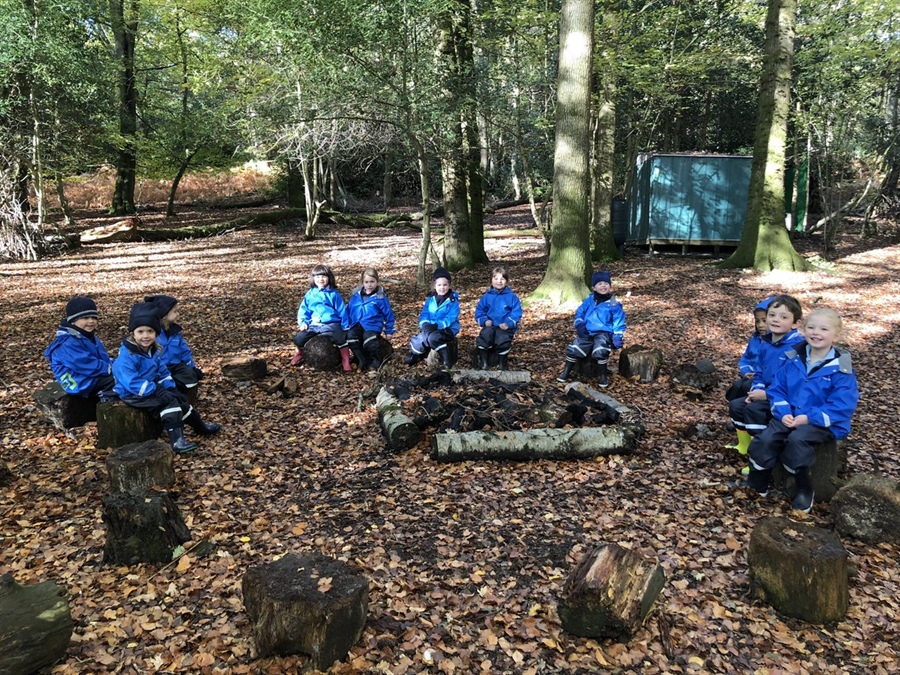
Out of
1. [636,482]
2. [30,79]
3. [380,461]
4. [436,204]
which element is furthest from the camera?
[436,204]

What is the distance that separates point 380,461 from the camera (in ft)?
17.4

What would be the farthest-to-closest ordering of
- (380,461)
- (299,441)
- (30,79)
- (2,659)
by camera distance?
(30,79) → (299,441) → (380,461) → (2,659)

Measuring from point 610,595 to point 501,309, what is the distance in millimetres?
4756

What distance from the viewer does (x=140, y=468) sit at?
14.5 feet

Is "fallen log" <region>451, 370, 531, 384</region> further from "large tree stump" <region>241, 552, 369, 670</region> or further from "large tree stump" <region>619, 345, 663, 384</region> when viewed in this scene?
"large tree stump" <region>241, 552, 369, 670</region>

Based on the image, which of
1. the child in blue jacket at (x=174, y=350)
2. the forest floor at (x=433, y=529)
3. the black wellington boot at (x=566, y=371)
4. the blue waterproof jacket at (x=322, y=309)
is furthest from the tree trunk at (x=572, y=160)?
the child in blue jacket at (x=174, y=350)

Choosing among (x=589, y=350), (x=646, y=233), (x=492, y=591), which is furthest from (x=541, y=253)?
(x=492, y=591)

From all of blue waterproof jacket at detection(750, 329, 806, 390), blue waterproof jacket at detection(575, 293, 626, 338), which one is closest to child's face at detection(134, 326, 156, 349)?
blue waterproof jacket at detection(575, 293, 626, 338)

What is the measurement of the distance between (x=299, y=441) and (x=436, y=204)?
2380cm

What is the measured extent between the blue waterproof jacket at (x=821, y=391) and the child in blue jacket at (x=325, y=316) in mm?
5193

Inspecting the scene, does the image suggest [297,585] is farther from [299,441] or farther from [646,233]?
[646,233]

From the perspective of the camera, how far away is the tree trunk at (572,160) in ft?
Result: 32.2

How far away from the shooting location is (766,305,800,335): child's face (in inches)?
189

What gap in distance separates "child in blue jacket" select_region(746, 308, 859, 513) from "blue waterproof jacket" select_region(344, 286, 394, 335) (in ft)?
15.6
